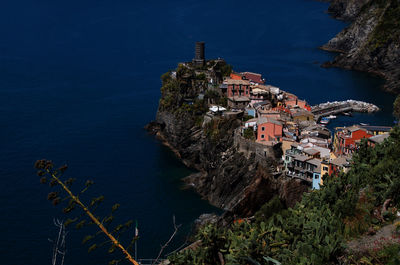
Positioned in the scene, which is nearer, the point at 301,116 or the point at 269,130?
the point at 269,130

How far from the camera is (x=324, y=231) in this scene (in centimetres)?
1534

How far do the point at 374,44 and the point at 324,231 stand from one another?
105841mm

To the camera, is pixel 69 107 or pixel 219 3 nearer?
pixel 69 107

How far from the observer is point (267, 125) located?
54281 millimetres

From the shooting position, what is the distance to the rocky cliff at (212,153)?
5050 centimetres

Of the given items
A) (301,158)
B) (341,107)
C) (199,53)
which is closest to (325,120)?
(341,107)

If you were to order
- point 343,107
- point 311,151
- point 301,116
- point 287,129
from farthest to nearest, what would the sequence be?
1. point 343,107
2. point 301,116
3. point 287,129
4. point 311,151

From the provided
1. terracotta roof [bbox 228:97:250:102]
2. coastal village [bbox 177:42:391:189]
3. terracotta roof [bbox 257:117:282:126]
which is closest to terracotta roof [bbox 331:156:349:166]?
coastal village [bbox 177:42:391:189]

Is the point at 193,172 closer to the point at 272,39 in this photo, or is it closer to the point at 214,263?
the point at 214,263

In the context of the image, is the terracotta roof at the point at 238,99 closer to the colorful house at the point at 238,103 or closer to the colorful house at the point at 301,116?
the colorful house at the point at 238,103

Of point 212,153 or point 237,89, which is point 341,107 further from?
point 212,153

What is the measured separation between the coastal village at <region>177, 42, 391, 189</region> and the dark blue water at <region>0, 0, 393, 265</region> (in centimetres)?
990

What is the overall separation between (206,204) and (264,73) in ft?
184

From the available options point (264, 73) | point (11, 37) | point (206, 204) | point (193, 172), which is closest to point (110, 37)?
point (11, 37)
